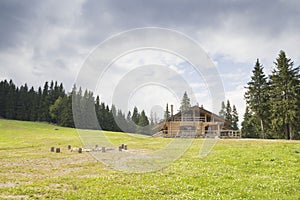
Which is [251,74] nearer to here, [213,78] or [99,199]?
[213,78]

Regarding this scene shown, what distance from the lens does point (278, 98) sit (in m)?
49.0

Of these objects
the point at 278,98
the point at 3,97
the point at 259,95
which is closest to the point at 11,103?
the point at 3,97

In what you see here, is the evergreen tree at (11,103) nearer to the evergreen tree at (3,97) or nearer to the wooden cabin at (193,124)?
the evergreen tree at (3,97)

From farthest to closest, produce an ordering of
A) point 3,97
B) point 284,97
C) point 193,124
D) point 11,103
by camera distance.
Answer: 1. point 3,97
2. point 11,103
3. point 193,124
4. point 284,97

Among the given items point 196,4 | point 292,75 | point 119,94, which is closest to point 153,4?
point 196,4

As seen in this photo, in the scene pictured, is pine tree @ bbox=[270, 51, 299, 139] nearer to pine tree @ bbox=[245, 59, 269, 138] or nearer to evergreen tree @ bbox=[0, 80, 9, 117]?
pine tree @ bbox=[245, 59, 269, 138]

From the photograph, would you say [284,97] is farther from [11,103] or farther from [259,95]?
[11,103]

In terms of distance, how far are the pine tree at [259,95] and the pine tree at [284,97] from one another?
Result: 2022 millimetres

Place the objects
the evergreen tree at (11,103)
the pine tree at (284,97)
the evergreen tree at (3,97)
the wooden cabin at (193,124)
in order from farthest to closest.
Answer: the evergreen tree at (3,97) < the evergreen tree at (11,103) < the wooden cabin at (193,124) < the pine tree at (284,97)

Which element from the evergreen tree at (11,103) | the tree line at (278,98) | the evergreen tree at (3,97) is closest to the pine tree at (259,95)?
the tree line at (278,98)

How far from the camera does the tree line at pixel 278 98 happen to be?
46156 mm

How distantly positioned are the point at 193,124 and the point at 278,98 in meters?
17.2

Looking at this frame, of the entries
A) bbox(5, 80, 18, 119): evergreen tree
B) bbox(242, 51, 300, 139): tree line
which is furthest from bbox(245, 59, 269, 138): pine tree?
bbox(5, 80, 18, 119): evergreen tree

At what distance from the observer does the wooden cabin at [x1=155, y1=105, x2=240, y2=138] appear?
5081cm
